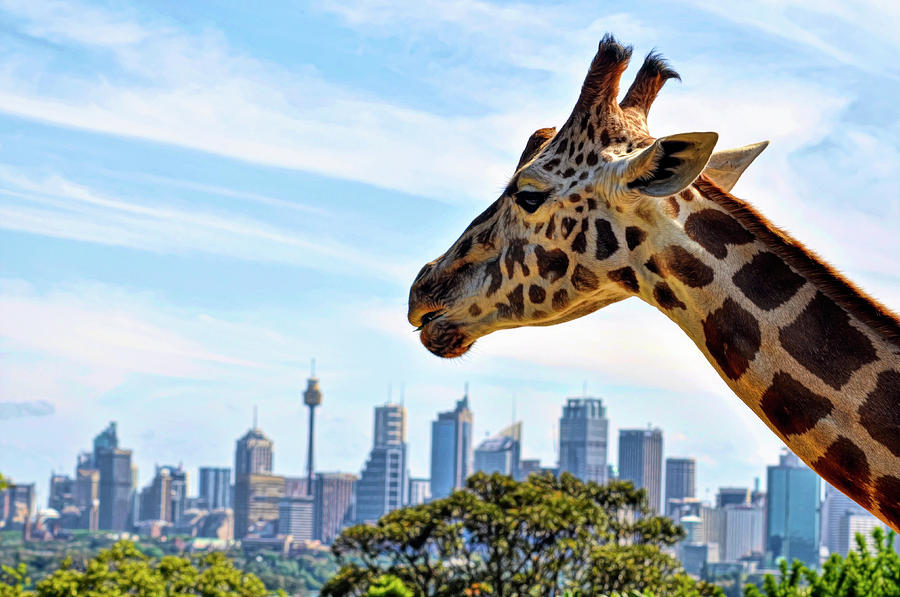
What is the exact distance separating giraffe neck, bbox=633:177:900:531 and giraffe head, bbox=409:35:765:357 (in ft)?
0.46

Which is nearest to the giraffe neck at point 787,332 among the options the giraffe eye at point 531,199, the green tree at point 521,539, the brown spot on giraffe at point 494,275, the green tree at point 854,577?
the giraffe eye at point 531,199

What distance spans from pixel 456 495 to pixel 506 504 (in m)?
1.18

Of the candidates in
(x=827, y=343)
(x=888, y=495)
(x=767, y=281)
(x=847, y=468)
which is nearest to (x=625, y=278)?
(x=767, y=281)

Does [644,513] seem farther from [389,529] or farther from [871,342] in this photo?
[871,342]

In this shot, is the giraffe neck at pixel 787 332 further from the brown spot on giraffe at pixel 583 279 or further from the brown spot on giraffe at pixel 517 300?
the brown spot on giraffe at pixel 517 300

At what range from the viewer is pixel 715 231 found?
3.65 meters

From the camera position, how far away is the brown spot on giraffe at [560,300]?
158 inches

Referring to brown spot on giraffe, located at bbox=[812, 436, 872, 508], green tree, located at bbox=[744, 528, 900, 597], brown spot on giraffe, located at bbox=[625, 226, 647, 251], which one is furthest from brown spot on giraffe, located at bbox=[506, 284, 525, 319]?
green tree, located at bbox=[744, 528, 900, 597]

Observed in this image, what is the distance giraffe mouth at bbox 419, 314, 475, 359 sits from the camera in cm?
423

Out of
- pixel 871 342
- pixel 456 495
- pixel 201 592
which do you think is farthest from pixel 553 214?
pixel 456 495

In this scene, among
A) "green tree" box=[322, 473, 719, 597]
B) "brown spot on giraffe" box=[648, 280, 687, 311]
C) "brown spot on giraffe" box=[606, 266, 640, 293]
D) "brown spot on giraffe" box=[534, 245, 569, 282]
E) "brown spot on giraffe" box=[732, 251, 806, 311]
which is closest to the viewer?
"brown spot on giraffe" box=[732, 251, 806, 311]

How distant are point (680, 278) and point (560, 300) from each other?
0.49 meters

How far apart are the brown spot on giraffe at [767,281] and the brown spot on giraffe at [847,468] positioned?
0.40 meters

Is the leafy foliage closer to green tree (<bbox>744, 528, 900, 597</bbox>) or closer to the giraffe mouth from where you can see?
green tree (<bbox>744, 528, 900, 597</bbox>)
